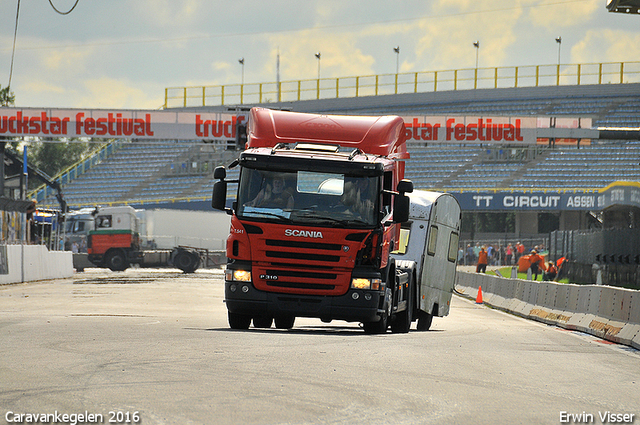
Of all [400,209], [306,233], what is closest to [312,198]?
[306,233]

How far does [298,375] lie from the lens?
8734 millimetres

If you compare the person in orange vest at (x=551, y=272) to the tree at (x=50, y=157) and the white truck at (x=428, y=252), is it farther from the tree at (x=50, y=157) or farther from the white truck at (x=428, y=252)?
the tree at (x=50, y=157)

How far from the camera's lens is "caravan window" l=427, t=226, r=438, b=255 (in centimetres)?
1803

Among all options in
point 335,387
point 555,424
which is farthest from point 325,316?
point 555,424

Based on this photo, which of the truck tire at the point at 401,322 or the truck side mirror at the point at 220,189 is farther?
the truck tire at the point at 401,322

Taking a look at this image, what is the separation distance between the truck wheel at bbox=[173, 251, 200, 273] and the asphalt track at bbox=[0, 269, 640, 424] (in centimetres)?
3216

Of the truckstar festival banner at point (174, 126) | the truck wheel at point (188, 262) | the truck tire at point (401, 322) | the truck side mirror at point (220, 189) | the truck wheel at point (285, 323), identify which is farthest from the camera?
the truck wheel at point (188, 262)

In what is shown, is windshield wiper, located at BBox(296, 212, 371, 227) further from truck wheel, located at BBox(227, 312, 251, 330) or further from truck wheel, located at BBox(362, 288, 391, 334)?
truck wheel, located at BBox(227, 312, 251, 330)

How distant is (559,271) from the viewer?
1497 inches

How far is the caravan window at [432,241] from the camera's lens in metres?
18.0

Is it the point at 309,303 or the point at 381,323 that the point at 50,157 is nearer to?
the point at 381,323

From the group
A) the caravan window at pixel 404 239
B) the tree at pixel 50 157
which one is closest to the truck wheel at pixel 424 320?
the caravan window at pixel 404 239

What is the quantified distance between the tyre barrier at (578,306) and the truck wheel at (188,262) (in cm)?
2198

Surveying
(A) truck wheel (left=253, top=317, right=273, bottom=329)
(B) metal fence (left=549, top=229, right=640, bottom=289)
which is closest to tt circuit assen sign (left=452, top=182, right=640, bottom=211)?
(B) metal fence (left=549, top=229, right=640, bottom=289)
